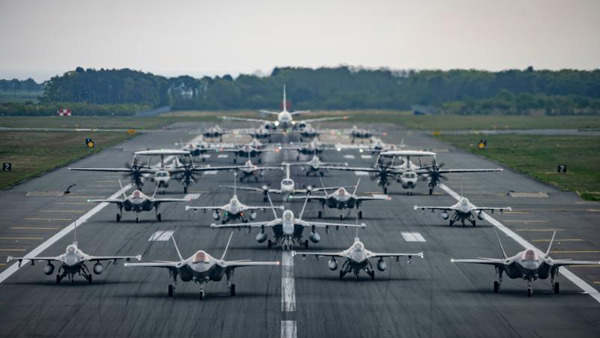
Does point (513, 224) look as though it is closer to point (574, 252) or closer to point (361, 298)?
point (574, 252)

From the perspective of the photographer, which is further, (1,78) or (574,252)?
(1,78)

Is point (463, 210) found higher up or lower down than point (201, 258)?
lower down

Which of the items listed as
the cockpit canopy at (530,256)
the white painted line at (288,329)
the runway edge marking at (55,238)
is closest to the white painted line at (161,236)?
the runway edge marking at (55,238)

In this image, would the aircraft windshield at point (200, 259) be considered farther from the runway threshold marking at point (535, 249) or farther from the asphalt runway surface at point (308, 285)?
the runway threshold marking at point (535, 249)

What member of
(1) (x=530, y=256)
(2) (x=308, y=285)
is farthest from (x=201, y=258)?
(1) (x=530, y=256)

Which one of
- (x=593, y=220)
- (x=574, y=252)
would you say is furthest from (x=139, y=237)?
(x=593, y=220)

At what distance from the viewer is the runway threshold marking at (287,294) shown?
147ft

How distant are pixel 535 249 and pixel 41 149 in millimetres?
112642

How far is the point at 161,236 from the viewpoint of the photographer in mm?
71688

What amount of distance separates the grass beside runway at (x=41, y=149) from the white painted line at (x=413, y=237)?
57150 mm

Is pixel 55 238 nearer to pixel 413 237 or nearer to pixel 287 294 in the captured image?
pixel 287 294

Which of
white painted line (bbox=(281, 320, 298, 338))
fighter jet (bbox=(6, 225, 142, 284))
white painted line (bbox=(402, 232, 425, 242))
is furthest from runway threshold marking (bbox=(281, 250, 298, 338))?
white painted line (bbox=(402, 232, 425, 242))

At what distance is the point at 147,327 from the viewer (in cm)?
4500

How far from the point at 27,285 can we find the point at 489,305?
32329 millimetres
